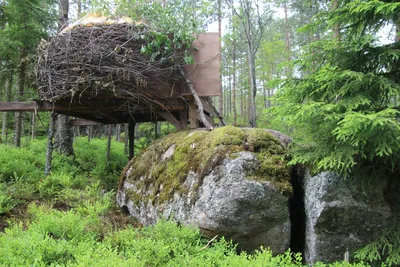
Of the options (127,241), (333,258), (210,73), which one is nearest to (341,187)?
(333,258)

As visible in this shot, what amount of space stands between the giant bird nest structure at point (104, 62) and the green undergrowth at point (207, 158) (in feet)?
5.73

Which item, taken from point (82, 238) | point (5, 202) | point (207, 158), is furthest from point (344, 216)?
point (5, 202)

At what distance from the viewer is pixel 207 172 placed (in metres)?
4.74

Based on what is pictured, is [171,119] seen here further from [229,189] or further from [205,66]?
[229,189]

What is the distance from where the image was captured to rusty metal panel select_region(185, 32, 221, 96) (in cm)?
723

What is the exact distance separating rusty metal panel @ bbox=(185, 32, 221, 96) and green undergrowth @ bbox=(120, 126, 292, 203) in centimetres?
161

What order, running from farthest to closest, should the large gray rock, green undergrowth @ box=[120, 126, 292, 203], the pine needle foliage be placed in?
green undergrowth @ box=[120, 126, 292, 203] < the large gray rock < the pine needle foliage

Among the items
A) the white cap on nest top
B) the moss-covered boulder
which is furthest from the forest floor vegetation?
the white cap on nest top

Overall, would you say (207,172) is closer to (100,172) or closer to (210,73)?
(210,73)

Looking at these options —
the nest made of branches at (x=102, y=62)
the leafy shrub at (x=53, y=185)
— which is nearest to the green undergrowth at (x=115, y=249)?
the leafy shrub at (x=53, y=185)

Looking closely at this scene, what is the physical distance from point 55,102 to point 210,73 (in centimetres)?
429

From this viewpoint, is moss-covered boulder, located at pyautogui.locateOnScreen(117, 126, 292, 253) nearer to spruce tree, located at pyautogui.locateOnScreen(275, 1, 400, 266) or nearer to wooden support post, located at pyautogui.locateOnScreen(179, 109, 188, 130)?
spruce tree, located at pyautogui.locateOnScreen(275, 1, 400, 266)

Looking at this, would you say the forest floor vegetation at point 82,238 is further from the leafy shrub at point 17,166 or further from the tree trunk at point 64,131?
the tree trunk at point 64,131

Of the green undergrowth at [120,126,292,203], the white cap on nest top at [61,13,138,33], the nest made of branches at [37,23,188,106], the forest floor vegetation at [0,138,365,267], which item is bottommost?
the forest floor vegetation at [0,138,365,267]
